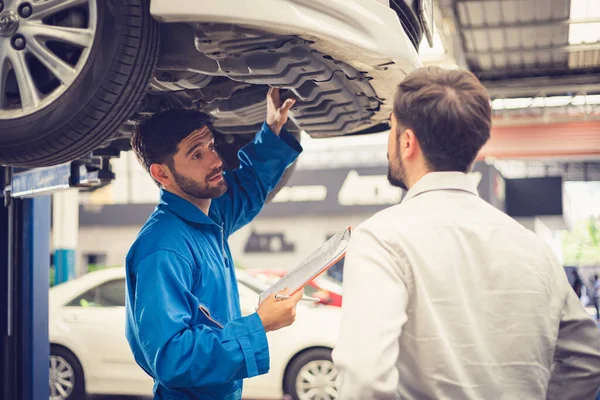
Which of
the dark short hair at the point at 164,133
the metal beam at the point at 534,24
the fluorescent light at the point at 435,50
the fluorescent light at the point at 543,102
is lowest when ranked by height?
the dark short hair at the point at 164,133

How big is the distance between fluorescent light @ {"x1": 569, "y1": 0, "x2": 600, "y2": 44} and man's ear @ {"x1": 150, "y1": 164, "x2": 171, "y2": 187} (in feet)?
23.5

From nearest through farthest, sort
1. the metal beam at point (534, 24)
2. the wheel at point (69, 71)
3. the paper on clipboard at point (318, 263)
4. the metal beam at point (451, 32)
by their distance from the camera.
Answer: the paper on clipboard at point (318, 263)
the wheel at point (69, 71)
the metal beam at point (451, 32)
the metal beam at point (534, 24)

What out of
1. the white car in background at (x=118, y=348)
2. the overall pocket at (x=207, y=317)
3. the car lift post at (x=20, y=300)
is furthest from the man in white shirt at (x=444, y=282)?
the white car in background at (x=118, y=348)

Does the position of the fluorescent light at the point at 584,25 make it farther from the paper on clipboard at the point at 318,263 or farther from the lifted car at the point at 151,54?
the paper on clipboard at the point at 318,263

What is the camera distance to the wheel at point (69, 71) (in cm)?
204

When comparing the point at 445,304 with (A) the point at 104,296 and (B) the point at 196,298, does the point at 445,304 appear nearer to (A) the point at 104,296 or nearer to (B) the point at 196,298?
(B) the point at 196,298

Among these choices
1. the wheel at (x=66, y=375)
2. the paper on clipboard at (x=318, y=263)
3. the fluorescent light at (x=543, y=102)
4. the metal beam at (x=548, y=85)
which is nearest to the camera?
the paper on clipboard at (x=318, y=263)

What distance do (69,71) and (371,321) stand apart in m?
1.31

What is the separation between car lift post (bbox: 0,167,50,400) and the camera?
330cm

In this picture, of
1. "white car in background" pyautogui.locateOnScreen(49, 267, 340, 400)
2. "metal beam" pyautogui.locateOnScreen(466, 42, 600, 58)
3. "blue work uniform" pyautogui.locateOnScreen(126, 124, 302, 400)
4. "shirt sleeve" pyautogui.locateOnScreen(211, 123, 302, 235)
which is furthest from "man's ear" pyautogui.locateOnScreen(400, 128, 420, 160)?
"metal beam" pyautogui.locateOnScreen(466, 42, 600, 58)

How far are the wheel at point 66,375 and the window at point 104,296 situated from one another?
45 cm

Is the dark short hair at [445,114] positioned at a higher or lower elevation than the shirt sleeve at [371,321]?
higher

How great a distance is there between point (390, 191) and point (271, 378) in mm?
10693

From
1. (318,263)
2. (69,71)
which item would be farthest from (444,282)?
(69,71)
